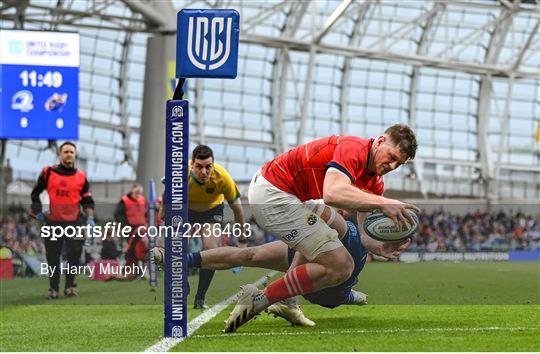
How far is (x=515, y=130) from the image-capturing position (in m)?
48.4

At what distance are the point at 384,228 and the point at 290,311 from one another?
3.29 ft

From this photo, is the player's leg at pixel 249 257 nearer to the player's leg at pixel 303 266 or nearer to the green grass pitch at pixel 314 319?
the green grass pitch at pixel 314 319

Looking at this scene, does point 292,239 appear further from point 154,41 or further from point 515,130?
point 515,130

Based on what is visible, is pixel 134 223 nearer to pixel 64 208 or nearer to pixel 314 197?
pixel 64 208

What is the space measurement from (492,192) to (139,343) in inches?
1680

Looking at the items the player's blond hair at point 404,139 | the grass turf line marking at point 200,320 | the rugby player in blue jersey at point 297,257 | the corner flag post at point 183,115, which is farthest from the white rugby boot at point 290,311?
the player's blond hair at point 404,139

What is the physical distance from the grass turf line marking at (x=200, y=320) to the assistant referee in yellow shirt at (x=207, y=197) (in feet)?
0.34

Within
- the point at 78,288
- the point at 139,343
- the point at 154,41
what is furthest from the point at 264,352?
the point at 154,41

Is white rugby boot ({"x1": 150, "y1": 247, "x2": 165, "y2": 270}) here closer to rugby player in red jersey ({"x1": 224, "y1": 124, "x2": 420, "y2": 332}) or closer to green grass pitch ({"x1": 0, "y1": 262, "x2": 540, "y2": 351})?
green grass pitch ({"x1": 0, "y1": 262, "x2": 540, "y2": 351})

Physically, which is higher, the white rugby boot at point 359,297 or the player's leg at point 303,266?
the player's leg at point 303,266

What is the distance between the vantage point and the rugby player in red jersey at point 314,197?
22.5ft

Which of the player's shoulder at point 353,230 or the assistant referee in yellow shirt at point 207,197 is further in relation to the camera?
the assistant referee in yellow shirt at point 207,197

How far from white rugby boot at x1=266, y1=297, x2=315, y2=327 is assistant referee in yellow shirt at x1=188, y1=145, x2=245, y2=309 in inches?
23.5

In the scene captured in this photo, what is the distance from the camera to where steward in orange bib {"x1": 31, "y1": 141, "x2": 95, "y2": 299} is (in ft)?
29.4
